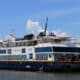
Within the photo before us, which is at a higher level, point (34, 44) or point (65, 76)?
point (34, 44)

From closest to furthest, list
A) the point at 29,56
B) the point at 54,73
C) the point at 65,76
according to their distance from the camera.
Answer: the point at 65,76
the point at 54,73
the point at 29,56

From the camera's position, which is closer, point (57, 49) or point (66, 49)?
point (57, 49)

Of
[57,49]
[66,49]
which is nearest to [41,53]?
[57,49]

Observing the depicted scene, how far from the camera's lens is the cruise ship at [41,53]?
6012cm

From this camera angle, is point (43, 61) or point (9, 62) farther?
point (9, 62)

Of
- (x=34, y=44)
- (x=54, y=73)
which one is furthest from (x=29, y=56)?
(x=54, y=73)

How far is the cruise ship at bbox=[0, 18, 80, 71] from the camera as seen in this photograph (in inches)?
2367

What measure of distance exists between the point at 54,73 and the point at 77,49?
19.4 feet

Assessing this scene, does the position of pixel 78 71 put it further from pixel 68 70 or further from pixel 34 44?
pixel 34 44

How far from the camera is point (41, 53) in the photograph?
61438 millimetres

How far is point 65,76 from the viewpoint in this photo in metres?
54.7

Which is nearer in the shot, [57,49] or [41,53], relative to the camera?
[57,49]

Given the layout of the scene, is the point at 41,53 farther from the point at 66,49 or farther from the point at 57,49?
the point at 66,49

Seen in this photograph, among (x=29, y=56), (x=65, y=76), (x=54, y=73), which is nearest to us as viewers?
(x=65, y=76)
